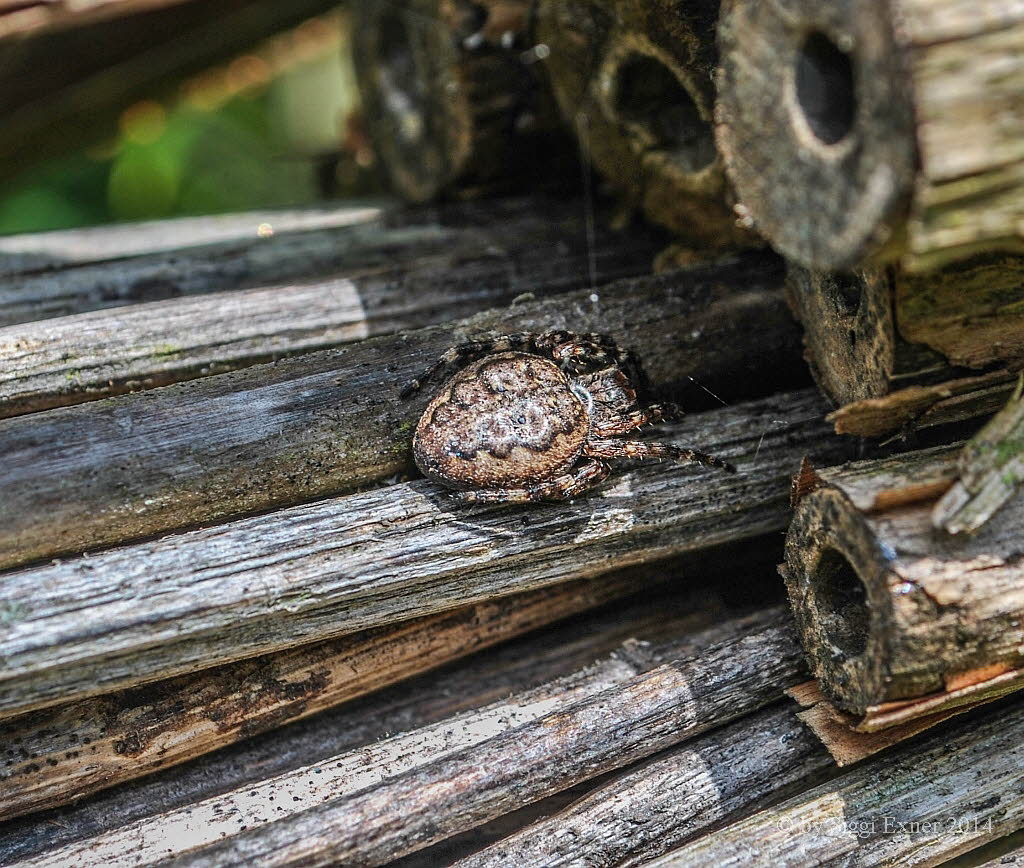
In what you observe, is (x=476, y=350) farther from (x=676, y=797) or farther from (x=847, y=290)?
(x=676, y=797)

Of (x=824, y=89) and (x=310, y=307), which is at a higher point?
(x=824, y=89)

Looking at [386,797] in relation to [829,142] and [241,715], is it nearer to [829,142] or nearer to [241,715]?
[241,715]

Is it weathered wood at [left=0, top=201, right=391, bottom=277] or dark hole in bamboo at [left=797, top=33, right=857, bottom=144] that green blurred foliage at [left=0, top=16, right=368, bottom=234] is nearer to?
weathered wood at [left=0, top=201, right=391, bottom=277]

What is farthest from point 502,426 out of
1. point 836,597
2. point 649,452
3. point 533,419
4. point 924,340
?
point 924,340

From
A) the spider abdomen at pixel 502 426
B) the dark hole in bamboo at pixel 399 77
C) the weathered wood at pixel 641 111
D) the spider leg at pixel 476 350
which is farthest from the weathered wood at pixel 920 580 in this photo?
the dark hole in bamboo at pixel 399 77

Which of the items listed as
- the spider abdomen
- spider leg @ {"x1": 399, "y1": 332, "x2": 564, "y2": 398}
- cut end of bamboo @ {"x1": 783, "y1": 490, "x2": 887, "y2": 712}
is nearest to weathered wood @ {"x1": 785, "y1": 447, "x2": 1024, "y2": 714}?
cut end of bamboo @ {"x1": 783, "y1": 490, "x2": 887, "y2": 712}

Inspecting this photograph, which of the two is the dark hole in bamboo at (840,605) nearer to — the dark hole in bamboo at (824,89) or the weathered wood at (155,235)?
the dark hole in bamboo at (824,89)
